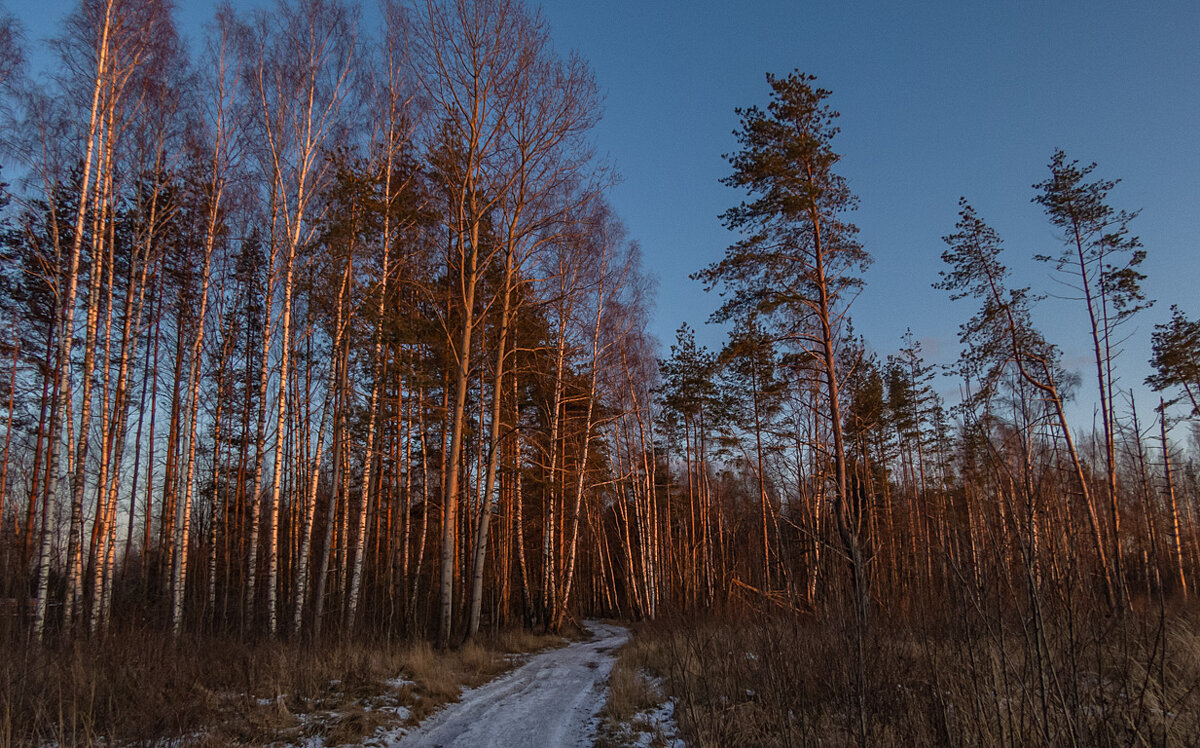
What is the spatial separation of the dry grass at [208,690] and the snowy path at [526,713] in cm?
40

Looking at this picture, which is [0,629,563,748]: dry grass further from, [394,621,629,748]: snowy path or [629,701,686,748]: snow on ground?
[629,701,686,748]: snow on ground

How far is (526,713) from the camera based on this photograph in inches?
256

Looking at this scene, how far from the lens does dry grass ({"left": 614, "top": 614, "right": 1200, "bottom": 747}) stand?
8.27 ft

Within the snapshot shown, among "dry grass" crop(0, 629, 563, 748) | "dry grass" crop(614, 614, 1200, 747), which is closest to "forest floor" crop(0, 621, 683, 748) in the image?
"dry grass" crop(0, 629, 563, 748)

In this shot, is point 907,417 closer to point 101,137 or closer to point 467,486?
point 467,486

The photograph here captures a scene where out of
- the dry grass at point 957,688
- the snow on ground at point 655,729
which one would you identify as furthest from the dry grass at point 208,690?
the dry grass at point 957,688

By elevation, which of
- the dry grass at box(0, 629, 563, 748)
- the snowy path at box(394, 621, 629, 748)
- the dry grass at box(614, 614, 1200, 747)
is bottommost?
the snowy path at box(394, 621, 629, 748)

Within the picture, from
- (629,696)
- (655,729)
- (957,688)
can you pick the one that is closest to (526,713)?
(629,696)

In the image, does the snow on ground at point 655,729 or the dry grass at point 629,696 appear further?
the dry grass at point 629,696

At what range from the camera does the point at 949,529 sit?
3.04m

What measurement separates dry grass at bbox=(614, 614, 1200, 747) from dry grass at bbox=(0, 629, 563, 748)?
2988 millimetres

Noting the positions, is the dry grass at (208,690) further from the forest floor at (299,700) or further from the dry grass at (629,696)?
the dry grass at (629,696)

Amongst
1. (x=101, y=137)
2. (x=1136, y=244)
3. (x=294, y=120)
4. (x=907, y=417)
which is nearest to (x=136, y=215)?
(x=101, y=137)

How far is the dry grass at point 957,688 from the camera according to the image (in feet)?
8.27
